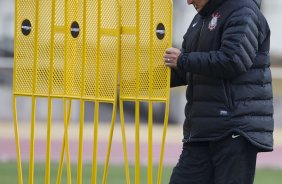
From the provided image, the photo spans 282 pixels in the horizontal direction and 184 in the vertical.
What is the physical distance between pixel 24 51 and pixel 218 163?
5.24 feet

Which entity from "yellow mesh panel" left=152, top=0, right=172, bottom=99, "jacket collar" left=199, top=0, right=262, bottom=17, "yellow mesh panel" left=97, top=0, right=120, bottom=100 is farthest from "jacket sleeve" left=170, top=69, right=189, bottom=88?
"jacket collar" left=199, top=0, right=262, bottom=17

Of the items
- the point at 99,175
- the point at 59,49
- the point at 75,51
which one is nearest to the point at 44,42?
the point at 59,49

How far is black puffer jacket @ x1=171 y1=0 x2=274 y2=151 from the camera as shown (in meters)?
5.97

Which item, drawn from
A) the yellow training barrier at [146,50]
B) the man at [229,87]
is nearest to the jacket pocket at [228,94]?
the man at [229,87]

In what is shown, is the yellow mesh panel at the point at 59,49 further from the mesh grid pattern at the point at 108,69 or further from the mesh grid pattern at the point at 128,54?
the mesh grid pattern at the point at 128,54

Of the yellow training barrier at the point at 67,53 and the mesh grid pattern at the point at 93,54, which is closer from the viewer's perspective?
the mesh grid pattern at the point at 93,54

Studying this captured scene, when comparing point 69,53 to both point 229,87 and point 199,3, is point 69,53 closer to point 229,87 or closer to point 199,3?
point 199,3

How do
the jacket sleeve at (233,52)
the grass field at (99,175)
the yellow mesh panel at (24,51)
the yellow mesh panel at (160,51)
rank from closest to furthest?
the jacket sleeve at (233,52) < the yellow mesh panel at (160,51) < the yellow mesh panel at (24,51) < the grass field at (99,175)

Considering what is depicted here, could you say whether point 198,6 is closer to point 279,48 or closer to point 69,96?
point 69,96

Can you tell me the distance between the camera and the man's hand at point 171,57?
6.21m

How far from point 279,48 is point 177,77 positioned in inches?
461

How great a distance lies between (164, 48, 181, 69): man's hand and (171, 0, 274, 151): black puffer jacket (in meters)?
0.05

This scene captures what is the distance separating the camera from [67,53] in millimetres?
6820

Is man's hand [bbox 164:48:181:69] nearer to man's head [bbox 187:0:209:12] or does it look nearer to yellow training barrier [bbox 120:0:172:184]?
yellow training barrier [bbox 120:0:172:184]
